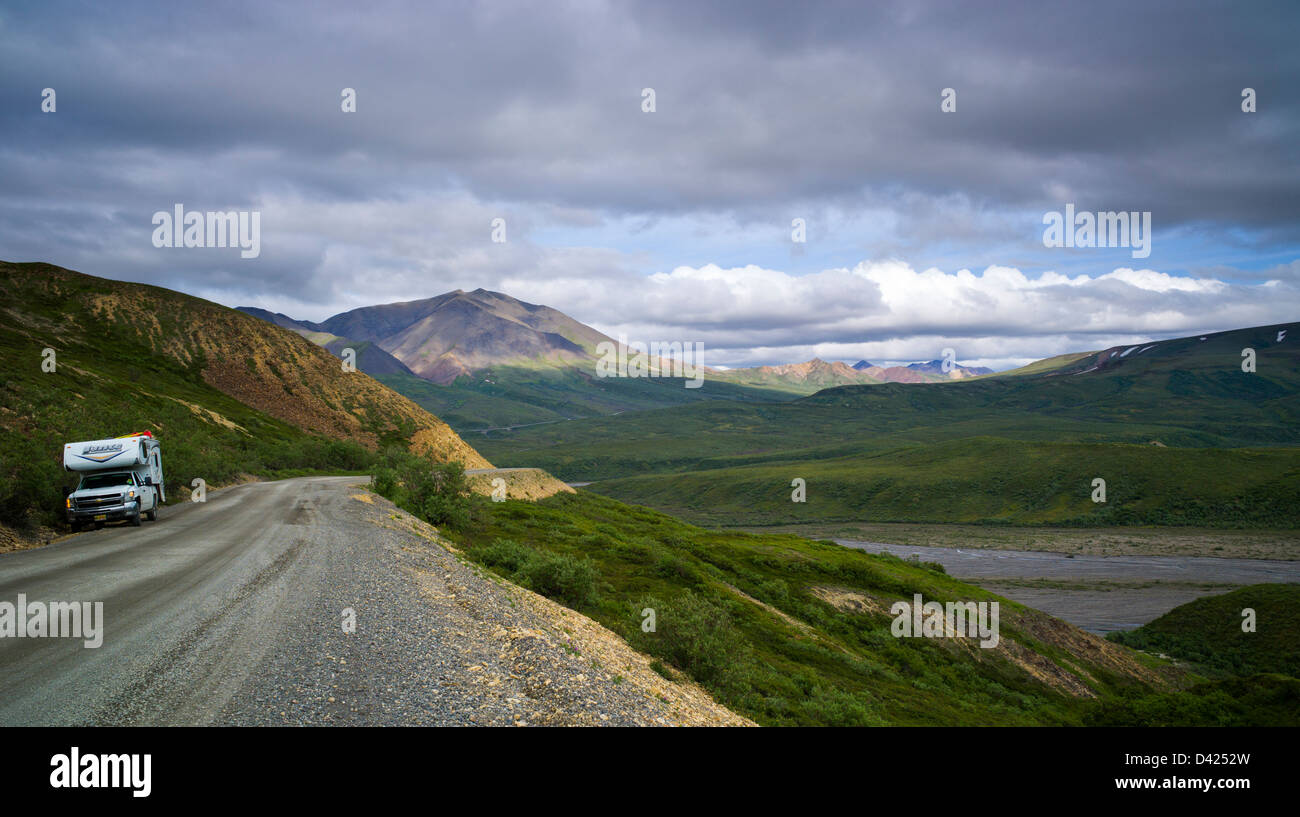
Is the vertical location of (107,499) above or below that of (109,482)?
below

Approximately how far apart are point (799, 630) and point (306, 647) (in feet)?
96.4

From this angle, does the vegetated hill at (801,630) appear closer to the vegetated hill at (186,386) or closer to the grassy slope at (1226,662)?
the grassy slope at (1226,662)

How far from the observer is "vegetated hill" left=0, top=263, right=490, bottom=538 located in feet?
150

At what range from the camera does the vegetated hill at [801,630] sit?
22.6m

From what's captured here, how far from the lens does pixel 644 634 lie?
2284cm

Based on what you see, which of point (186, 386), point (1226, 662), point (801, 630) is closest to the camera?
point (801, 630)

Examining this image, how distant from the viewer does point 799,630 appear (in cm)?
3631

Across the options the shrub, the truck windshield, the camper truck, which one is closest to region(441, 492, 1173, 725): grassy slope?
the shrub

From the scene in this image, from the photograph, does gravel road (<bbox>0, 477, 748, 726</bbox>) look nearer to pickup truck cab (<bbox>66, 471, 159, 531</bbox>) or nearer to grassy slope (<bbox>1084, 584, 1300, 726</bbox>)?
pickup truck cab (<bbox>66, 471, 159, 531</bbox>)

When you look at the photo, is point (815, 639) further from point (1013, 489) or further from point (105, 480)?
point (1013, 489)

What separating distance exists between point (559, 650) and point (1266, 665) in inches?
2307

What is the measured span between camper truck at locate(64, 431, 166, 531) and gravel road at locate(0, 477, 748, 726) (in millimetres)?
1899

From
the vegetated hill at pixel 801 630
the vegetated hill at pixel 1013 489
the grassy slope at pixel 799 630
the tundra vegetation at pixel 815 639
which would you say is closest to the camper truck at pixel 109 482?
the tundra vegetation at pixel 815 639

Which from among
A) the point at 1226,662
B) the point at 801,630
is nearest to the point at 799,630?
the point at 801,630
